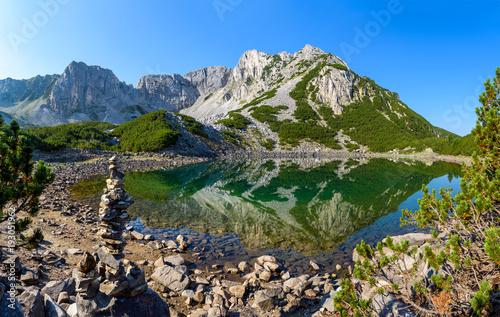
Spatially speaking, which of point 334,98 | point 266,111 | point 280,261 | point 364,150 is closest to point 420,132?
point 364,150

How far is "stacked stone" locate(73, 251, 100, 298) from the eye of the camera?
4965mm

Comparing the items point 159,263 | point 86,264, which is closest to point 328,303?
point 86,264

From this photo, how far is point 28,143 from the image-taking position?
6426 millimetres

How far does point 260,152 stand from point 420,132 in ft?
379

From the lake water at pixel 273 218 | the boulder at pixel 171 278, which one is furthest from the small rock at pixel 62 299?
the lake water at pixel 273 218

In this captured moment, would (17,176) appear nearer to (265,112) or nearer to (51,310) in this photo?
(51,310)

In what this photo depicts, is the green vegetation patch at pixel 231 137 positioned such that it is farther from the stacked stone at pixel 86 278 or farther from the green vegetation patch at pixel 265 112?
the stacked stone at pixel 86 278

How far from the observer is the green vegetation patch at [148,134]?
271 ft

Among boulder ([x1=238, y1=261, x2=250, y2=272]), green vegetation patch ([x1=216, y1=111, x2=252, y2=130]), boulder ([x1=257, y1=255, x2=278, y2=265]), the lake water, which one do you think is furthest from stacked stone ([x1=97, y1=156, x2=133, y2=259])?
green vegetation patch ([x1=216, y1=111, x2=252, y2=130])

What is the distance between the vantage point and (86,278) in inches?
199

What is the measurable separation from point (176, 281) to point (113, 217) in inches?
167

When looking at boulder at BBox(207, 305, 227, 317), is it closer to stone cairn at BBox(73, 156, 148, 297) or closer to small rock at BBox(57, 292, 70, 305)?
stone cairn at BBox(73, 156, 148, 297)

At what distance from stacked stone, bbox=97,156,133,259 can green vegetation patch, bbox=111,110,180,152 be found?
80.7 metres

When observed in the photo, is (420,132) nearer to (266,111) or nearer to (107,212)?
(266,111)
